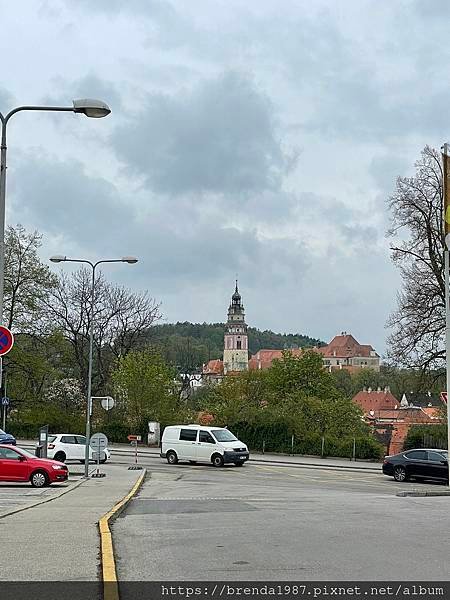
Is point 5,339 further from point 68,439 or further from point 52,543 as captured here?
point 68,439

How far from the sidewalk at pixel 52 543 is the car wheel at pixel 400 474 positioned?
67.2ft

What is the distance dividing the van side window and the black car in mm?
11929

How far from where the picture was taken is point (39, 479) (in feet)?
86.8

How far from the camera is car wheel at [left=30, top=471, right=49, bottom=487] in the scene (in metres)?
26.4

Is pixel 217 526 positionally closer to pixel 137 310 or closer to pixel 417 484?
pixel 417 484

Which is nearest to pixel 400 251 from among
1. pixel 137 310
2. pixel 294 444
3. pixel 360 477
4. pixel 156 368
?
pixel 360 477

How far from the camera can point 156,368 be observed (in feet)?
202

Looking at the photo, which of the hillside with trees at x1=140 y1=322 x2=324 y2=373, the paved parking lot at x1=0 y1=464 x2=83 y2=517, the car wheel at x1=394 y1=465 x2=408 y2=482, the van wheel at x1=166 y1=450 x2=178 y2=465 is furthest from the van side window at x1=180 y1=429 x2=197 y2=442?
the hillside with trees at x1=140 y1=322 x2=324 y2=373

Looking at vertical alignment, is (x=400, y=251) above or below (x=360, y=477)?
above

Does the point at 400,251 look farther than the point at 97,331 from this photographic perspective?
No

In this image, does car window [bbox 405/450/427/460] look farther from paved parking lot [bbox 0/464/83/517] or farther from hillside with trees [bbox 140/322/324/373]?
hillside with trees [bbox 140/322/324/373]

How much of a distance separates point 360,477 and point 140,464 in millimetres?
13284

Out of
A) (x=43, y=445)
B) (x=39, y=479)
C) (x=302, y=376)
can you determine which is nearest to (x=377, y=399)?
(x=302, y=376)

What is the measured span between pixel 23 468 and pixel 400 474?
16.4m
